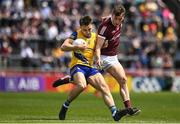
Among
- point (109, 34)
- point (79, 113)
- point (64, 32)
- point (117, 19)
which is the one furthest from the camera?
point (64, 32)

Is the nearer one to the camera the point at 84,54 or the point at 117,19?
the point at 84,54

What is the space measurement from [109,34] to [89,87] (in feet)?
69.0

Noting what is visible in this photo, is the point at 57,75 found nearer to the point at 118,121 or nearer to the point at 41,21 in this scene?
the point at 41,21

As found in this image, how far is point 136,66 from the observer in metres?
40.0

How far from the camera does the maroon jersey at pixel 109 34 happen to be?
1798 centimetres

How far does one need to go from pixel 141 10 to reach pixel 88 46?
2490 centimetres

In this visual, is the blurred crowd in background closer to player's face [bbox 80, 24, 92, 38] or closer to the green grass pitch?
the green grass pitch

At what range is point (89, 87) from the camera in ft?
128

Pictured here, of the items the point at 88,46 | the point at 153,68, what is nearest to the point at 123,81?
the point at 88,46

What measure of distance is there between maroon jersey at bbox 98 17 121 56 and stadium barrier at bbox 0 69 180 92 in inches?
740

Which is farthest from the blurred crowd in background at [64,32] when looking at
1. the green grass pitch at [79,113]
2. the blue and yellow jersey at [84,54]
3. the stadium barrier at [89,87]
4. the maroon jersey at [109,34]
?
the blue and yellow jersey at [84,54]

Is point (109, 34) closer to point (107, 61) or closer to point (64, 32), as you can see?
point (107, 61)

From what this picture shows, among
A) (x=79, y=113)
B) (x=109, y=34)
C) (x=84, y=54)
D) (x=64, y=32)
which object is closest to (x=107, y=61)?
(x=109, y=34)

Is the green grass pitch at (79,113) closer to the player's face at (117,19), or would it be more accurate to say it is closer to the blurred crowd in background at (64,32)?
the player's face at (117,19)
